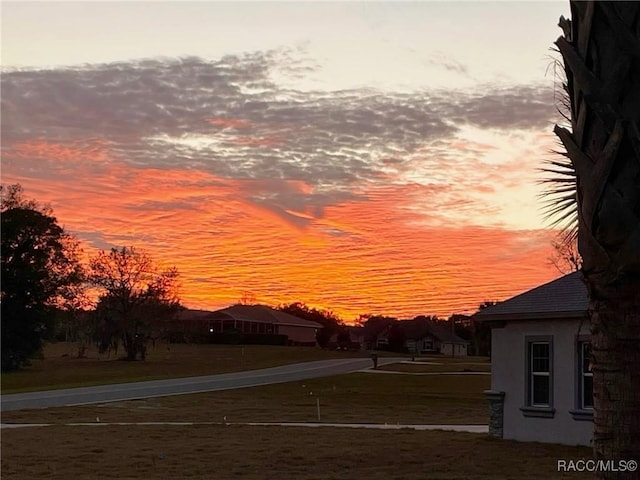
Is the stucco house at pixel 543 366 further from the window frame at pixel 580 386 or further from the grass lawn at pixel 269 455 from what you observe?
the grass lawn at pixel 269 455

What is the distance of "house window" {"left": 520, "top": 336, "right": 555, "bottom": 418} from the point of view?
725 inches

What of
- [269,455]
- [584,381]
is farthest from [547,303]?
[269,455]

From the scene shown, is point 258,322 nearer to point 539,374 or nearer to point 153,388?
point 153,388

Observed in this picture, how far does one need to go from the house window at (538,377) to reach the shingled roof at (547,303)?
25.1 inches

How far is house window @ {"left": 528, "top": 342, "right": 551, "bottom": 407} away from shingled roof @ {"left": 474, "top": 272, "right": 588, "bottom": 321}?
0.79 meters

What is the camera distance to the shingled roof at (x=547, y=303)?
17844 mm

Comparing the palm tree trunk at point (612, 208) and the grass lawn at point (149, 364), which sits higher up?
the palm tree trunk at point (612, 208)

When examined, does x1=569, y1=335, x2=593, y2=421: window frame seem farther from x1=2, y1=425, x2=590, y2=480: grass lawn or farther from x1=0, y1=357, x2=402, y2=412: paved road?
x1=0, y1=357, x2=402, y2=412: paved road

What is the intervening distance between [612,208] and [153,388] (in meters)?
36.9

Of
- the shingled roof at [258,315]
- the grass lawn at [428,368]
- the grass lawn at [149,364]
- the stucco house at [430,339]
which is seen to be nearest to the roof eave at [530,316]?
the grass lawn at [149,364]

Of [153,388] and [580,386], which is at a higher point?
[580,386]

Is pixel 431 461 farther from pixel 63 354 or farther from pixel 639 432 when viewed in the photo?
pixel 63 354

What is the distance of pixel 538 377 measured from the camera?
1880 cm

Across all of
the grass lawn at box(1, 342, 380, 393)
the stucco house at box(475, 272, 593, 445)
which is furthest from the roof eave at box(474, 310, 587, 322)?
the grass lawn at box(1, 342, 380, 393)
